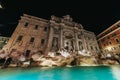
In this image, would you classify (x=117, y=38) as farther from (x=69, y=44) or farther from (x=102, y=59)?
(x=69, y=44)

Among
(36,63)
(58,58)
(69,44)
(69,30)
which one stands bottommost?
(36,63)

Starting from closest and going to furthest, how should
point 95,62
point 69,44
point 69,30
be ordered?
point 95,62
point 69,44
point 69,30

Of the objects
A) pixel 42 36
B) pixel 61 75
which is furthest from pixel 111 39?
pixel 61 75

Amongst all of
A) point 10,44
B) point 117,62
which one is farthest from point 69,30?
point 10,44

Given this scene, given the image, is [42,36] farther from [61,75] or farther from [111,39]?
[111,39]

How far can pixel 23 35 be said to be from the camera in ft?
64.7

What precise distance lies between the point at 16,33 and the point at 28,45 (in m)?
4.20

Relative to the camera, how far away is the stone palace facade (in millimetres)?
18625

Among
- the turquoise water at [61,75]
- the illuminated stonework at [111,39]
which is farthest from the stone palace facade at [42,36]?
the illuminated stonework at [111,39]

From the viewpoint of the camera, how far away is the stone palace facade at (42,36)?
1862 centimetres

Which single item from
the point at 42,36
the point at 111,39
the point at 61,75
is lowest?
the point at 61,75

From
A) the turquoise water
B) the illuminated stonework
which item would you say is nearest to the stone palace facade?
the turquoise water

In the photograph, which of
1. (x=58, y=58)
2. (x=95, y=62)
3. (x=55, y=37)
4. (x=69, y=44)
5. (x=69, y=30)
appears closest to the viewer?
(x=58, y=58)

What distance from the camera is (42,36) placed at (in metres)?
22.6
